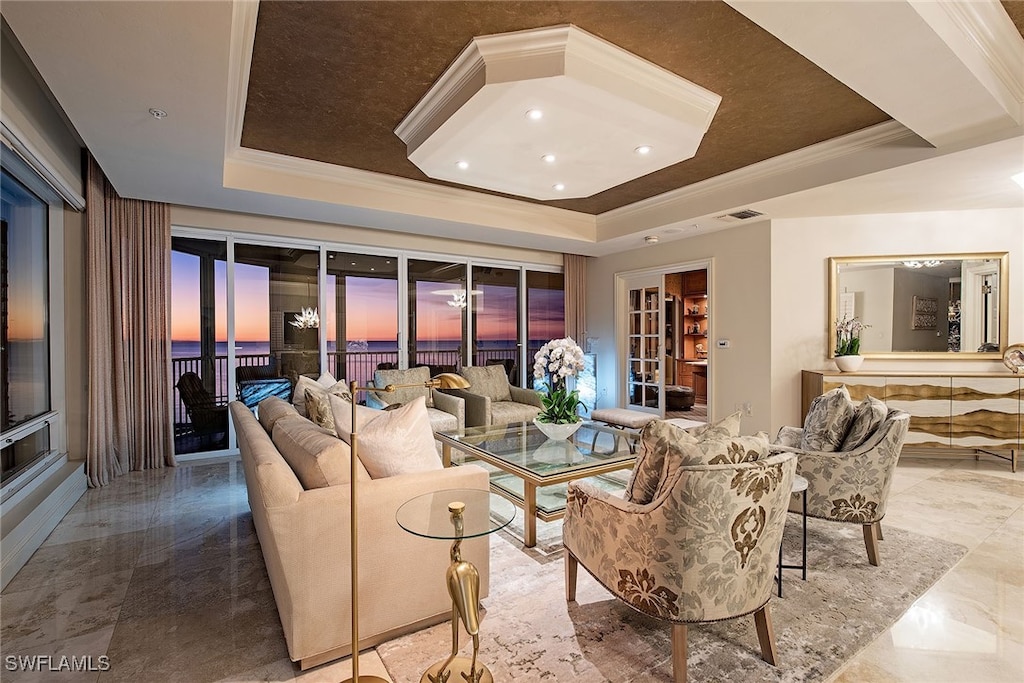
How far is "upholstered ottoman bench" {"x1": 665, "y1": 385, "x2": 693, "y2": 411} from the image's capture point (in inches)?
284

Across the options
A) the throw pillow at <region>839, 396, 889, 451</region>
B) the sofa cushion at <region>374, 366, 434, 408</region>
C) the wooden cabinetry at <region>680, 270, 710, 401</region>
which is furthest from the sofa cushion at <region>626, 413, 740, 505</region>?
the wooden cabinetry at <region>680, 270, 710, 401</region>

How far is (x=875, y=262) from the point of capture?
4.79 m

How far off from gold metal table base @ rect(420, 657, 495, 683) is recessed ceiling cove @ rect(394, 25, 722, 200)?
2.56 metres

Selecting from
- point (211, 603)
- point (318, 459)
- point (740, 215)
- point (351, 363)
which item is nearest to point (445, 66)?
point (318, 459)

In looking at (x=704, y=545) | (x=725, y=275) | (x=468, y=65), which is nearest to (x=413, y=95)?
(x=468, y=65)

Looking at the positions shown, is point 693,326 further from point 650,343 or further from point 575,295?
point 575,295

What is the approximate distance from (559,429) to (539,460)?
0.54 m

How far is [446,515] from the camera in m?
1.64

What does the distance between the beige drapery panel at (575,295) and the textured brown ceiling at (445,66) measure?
3352mm

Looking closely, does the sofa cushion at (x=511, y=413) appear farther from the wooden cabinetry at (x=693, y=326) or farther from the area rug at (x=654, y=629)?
the wooden cabinetry at (x=693, y=326)

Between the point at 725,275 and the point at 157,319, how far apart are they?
5.83 metres

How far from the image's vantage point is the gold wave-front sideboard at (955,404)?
13.9ft

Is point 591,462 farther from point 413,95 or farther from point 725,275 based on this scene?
point 725,275

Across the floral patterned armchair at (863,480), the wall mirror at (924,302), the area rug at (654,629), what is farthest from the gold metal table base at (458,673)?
the wall mirror at (924,302)
